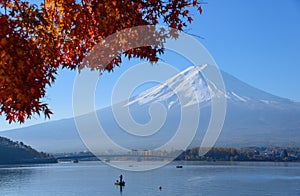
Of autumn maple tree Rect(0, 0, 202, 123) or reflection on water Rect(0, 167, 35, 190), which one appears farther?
reflection on water Rect(0, 167, 35, 190)

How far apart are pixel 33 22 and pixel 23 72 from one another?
17.6 inches

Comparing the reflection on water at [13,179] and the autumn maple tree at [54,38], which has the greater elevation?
the autumn maple tree at [54,38]

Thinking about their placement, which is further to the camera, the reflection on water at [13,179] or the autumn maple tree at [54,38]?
the reflection on water at [13,179]

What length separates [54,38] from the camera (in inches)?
137

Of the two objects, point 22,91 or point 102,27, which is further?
point 102,27

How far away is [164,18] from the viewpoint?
3812mm

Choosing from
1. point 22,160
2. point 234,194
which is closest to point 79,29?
point 234,194

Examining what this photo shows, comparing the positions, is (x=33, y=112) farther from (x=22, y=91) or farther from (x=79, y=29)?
(x=79, y=29)

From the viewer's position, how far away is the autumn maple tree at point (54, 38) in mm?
2771

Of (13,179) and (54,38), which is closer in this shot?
(54,38)

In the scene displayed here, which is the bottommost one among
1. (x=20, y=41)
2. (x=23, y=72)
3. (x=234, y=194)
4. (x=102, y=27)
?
(x=234, y=194)

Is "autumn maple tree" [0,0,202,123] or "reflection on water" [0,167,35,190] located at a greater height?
"autumn maple tree" [0,0,202,123]

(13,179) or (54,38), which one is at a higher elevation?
(54,38)

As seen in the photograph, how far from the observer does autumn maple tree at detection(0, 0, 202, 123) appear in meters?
2.77
